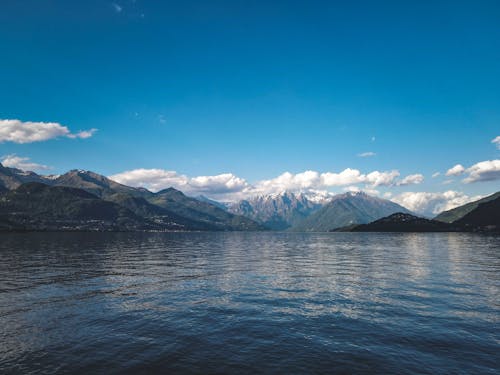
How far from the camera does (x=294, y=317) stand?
2919 cm

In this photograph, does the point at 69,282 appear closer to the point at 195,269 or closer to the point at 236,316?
the point at 195,269

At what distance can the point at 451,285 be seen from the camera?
45531mm

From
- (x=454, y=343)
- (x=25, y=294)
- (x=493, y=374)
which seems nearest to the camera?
(x=493, y=374)

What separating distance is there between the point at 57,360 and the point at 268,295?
24347 millimetres

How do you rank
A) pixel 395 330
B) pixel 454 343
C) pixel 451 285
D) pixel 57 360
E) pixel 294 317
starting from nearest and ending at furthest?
pixel 57 360, pixel 454 343, pixel 395 330, pixel 294 317, pixel 451 285

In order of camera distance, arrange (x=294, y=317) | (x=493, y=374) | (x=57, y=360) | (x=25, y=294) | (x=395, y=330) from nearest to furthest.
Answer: (x=493, y=374)
(x=57, y=360)
(x=395, y=330)
(x=294, y=317)
(x=25, y=294)

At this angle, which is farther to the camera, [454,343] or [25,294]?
[25,294]

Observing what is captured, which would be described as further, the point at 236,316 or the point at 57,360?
the point at 236,316

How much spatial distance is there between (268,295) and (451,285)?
28238 millimetres

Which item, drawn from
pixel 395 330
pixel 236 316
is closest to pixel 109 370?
pixel 236 316

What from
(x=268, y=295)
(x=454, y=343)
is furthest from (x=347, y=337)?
(x=268, y=295)

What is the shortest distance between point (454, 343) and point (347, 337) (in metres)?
7.66

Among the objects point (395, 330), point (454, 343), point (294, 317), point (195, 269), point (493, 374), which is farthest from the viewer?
point (195, 269)

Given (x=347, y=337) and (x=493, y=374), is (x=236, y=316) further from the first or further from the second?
(x=493, y=374)
